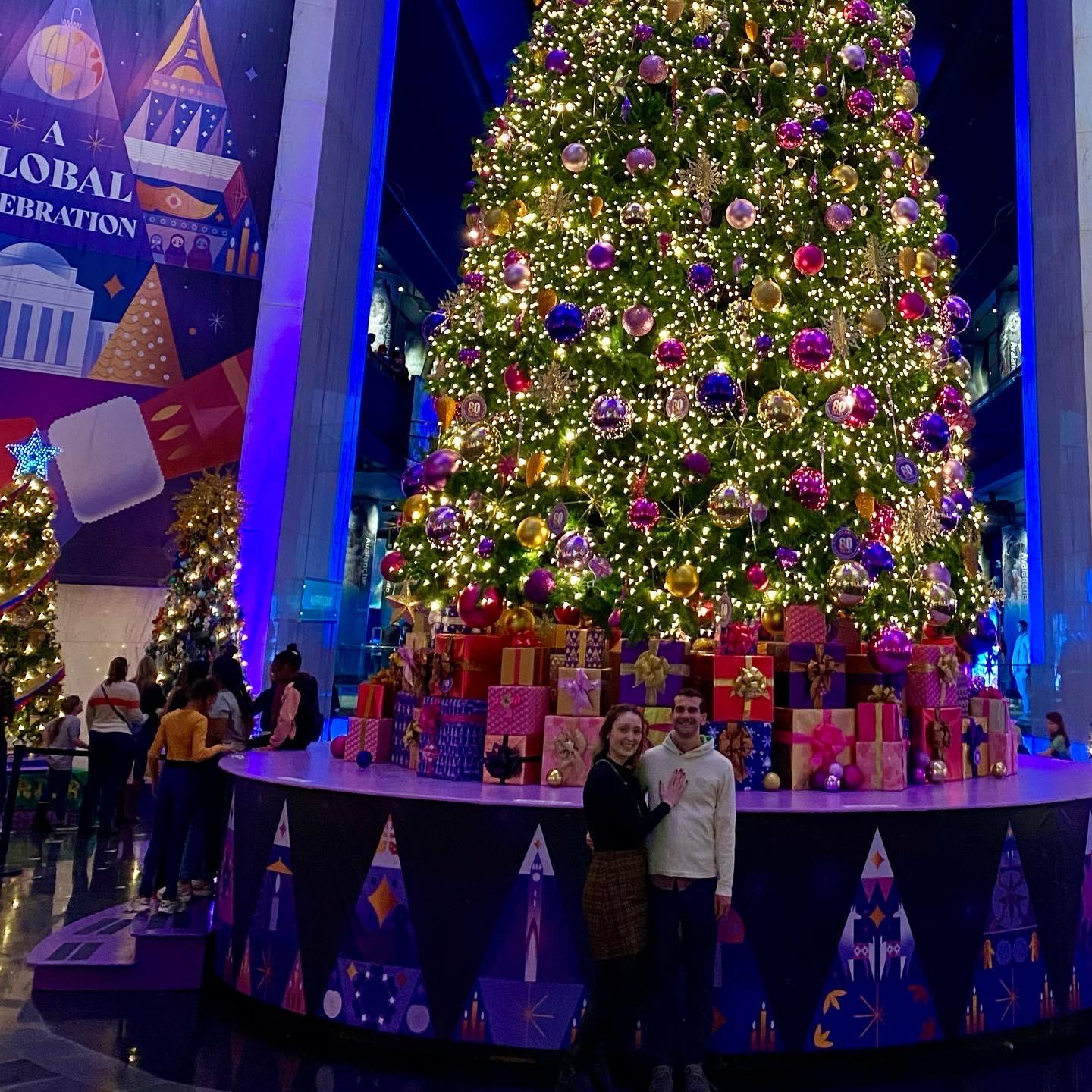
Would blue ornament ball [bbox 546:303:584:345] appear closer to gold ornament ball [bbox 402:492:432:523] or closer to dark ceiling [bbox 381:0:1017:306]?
gold ornament ball [bbox 402:492:432:523]

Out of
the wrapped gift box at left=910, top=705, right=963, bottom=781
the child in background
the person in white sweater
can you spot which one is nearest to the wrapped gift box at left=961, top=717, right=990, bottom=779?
the wrapped gift box at left=910, top=705, right=963, bottom=781

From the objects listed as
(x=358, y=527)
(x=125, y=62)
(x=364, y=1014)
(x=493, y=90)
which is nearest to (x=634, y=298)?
(x=364, y=1014)

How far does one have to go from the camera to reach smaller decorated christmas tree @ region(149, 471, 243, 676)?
39.4ft

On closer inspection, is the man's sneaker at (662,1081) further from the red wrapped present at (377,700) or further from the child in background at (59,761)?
the child in background at (59,761)

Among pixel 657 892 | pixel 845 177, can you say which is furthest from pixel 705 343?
pixel 657 892

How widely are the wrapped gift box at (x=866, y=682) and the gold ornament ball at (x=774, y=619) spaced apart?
0.43 metres

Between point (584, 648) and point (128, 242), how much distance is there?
10403 millimetres

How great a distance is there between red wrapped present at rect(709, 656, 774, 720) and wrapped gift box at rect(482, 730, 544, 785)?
3.31 ft

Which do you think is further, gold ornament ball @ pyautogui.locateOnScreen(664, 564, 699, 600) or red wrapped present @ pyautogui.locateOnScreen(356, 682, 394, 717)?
red wrapped present @ pyautogui.locateOnScreen(356, 682, 394, 717)

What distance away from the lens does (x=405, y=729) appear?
6.33m

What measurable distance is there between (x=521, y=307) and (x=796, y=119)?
231 cm

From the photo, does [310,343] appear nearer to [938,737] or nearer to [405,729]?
[405,729]

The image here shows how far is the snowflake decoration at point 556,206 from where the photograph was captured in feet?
23.5

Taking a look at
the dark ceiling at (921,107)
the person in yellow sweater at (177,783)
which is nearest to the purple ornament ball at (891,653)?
the person in yellow sweater at (177,783)
